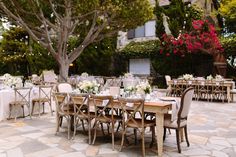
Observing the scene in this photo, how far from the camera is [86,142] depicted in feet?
19.0

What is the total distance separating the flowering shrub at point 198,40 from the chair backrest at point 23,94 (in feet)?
29.4

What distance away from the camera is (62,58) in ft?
43.5

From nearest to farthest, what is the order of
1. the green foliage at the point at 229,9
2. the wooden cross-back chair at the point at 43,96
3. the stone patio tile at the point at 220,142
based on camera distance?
the stone patio tile at the point at 220,142 < the wooden cross-back chair at the point at 43,96 < the green foliage at the point at 229,9

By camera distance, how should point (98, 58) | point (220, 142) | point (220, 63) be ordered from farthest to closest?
point (98, 58), point (220, 63), point (220, 142)

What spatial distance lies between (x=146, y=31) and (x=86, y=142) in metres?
15.2

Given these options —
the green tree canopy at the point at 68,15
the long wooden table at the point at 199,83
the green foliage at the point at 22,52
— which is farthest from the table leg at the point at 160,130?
the green foliage at the point at 22,52

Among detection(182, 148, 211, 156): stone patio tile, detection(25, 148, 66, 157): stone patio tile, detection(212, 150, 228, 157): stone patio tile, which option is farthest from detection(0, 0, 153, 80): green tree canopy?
detection(212, 150, 228, 157): stone patio tile

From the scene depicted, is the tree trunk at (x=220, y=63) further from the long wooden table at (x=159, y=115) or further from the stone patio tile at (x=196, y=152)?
the long wooden table at (x=159, y=115)

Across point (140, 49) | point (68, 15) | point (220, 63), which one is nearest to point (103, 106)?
point (68, 15)

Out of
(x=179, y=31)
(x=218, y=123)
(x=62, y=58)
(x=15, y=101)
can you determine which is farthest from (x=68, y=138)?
(x=179, y=31)

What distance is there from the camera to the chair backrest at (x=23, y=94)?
834 cm

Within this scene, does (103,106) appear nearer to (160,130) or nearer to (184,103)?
(160,130)

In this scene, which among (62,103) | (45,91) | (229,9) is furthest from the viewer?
(229,9)

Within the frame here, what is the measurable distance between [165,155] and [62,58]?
30.2 ft
